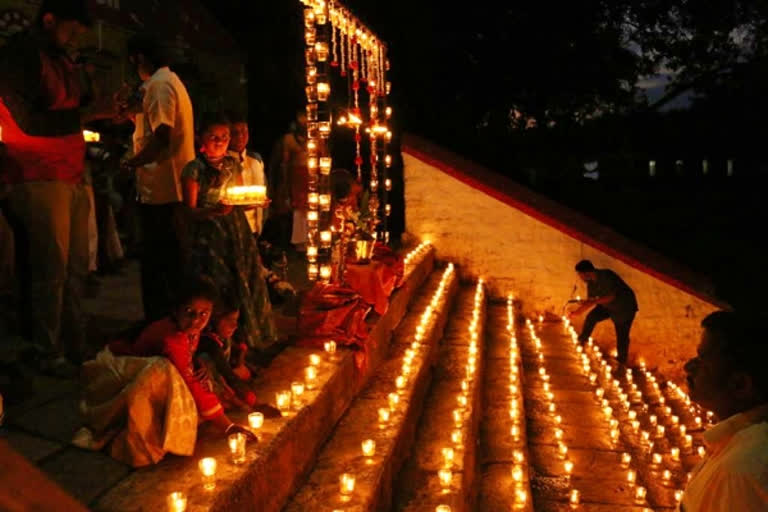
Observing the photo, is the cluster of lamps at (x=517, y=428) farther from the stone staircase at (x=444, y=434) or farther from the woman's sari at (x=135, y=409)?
the woman's sari at (x=135, y=409)

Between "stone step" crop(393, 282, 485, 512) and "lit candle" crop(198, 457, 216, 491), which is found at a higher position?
"lit candle" crop(198, 457, 216, 491)

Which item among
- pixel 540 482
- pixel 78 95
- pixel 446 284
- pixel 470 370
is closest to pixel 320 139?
pixel 78 95

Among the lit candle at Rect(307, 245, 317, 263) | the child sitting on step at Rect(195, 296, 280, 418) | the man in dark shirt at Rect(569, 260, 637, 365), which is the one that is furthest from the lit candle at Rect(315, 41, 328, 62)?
the man in dark shirt at Rect(569, 260, 637, 365)

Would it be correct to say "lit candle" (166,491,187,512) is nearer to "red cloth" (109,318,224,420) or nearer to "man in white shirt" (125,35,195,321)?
"red cloth" (109,318,224,420)

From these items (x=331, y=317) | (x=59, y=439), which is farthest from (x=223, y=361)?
(x=331, y=317)

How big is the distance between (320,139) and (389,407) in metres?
Result: 1.86

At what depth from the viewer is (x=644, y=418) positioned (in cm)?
698

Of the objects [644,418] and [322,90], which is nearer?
[322,90]

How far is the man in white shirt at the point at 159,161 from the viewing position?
4102 millimetres

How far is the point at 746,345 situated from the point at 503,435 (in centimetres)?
329

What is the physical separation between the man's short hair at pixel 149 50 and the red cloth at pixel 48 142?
486mm

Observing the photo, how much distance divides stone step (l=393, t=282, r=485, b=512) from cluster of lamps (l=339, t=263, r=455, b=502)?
284 millimetres

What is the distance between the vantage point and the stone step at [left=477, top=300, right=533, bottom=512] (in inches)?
172

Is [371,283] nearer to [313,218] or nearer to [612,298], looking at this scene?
[313,218]
